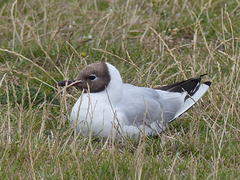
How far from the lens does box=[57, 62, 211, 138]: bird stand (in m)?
3.96

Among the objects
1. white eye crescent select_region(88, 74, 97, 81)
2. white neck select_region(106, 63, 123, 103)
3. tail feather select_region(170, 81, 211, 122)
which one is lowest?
tail feather select_region(170, 81, 211, 122)

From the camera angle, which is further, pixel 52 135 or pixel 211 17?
pixel 211 17

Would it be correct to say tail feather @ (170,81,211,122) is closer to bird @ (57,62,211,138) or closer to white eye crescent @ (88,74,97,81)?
bird @ (57,62,211,138)

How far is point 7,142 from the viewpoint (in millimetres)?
3496

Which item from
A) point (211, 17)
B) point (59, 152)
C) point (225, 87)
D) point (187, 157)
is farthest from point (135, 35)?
point (59, 152)

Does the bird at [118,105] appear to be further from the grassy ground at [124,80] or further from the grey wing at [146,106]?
the grassy ground at [124,80]

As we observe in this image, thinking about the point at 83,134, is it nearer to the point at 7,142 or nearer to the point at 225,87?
the point at 7,142

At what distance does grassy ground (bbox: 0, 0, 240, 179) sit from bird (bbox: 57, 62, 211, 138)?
108mm

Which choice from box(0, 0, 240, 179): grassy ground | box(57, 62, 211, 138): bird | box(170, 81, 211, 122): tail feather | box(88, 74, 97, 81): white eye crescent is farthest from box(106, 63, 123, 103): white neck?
box(170, 81, 211, 122): tail feather

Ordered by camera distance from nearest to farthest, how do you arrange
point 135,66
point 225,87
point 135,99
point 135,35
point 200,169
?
point 200,169 → point 135,99 → point 225,87 → point 135,66 → point 135,35

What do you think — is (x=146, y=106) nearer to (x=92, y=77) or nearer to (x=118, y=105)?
(x=118, y=105)

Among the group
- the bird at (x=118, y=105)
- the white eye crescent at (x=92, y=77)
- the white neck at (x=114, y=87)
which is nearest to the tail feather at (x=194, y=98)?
the bird at (x=118, y=105)

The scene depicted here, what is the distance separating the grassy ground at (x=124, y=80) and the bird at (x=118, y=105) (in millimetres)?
108

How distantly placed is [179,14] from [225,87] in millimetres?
2066
